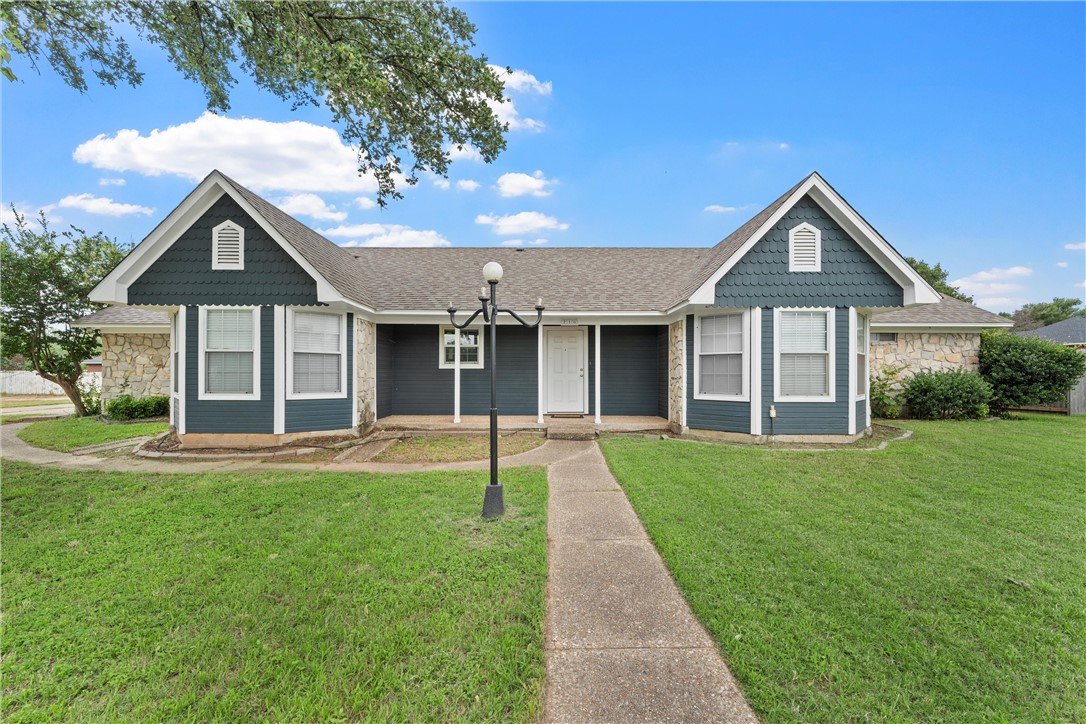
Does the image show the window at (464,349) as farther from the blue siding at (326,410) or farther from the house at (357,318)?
the blue siding at (326,410)

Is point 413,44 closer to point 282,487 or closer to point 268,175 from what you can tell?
point 282,487

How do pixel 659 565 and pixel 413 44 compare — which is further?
pixel 413 44

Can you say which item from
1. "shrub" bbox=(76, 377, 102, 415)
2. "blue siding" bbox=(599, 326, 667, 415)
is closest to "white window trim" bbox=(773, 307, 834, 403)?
"blue siding" bbox=(599, 326, 667, 415)

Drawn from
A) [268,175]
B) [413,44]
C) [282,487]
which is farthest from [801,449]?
[268,175]

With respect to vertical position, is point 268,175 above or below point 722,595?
above

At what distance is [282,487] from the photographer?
573cm

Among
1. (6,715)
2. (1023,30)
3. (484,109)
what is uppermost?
(1023,30)

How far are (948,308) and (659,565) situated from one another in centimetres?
1541

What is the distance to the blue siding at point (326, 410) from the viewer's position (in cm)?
830

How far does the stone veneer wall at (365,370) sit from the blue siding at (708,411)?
7.37 meters

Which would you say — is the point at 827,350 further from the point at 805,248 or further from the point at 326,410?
the point at 326,410

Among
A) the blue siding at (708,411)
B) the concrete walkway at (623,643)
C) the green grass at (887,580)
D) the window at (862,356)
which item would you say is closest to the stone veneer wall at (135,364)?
the green grass at (887,580)

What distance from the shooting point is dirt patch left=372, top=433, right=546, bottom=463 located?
24.8 feet

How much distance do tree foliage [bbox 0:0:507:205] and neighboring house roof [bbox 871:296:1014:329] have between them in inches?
495
